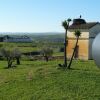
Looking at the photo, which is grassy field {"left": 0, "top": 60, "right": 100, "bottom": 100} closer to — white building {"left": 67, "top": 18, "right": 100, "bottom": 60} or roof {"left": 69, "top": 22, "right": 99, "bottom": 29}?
white building {"left": 67, "top": 18, "right": 100, "bottom": 60}

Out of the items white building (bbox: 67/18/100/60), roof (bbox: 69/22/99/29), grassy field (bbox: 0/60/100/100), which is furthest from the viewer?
Answer: roof (bbox: 69/22/99/29)

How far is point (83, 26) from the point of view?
3759 centimetres

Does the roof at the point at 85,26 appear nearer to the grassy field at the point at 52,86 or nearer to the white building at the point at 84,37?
the white building at the point at 84,37

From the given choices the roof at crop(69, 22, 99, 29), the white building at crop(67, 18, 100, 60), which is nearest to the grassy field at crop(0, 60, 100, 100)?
the white building at crop(67, 18, 100, 60)

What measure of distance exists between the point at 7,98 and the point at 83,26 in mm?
22869

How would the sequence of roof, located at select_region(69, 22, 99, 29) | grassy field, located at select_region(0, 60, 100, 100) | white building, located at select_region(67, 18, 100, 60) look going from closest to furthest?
grassy field, located at select_region(0, 60, 100, 100) → white building, located at select_region(67, 18, 100, 60) → roof, located at select_region(69, 22, 99, 29)


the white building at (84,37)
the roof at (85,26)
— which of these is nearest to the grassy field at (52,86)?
the white building at (84,37)

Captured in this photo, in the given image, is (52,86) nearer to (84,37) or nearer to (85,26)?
(84,37)

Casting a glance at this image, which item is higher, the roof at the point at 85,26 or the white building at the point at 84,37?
the roof at the point at 85,26

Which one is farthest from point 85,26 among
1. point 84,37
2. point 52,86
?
point 52,86

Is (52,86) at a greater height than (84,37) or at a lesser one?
lesser

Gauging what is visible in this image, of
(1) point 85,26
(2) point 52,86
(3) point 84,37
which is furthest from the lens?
Result: (1) point 85,26

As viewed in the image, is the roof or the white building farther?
the roof

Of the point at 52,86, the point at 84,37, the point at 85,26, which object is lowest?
the point at 52,86
